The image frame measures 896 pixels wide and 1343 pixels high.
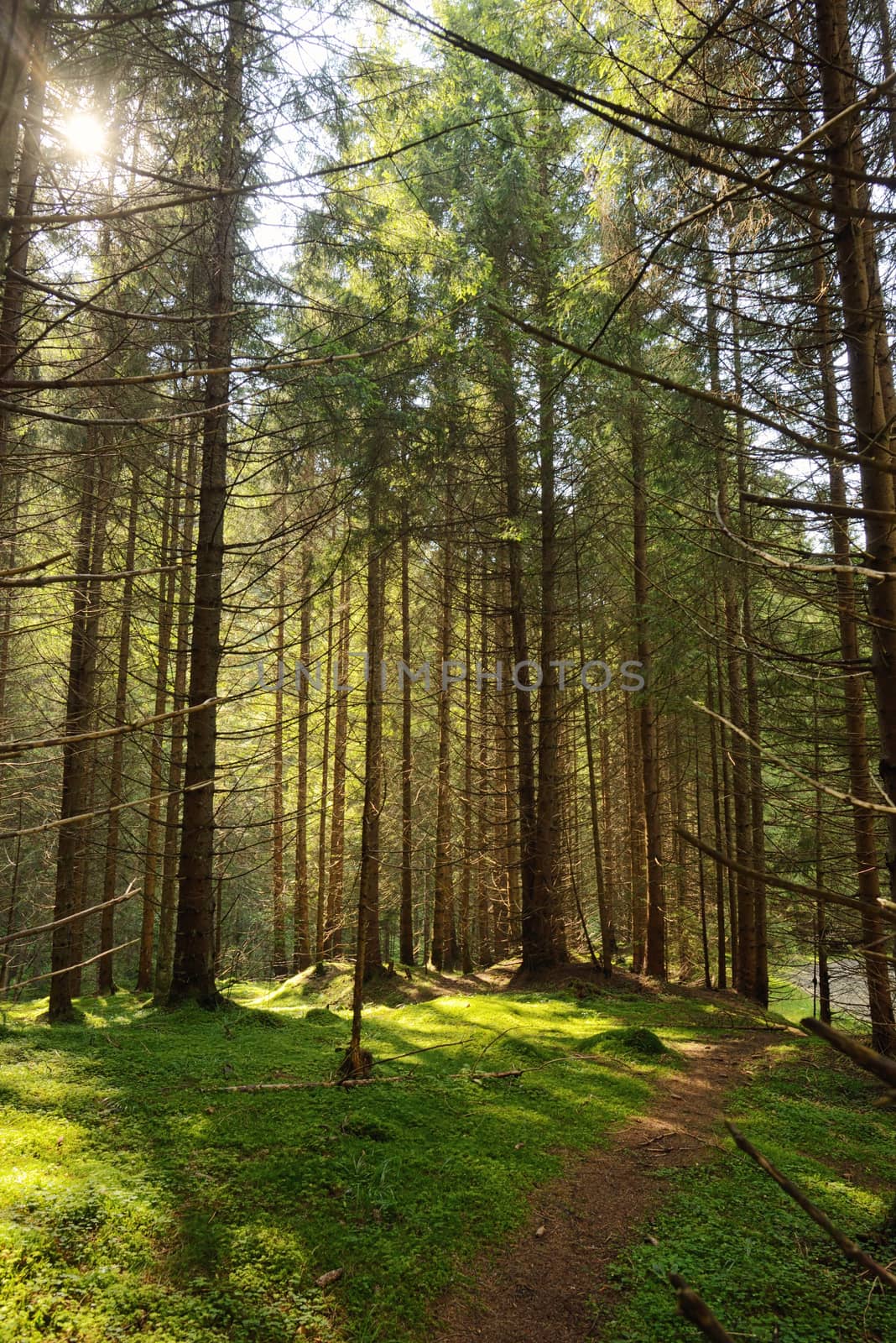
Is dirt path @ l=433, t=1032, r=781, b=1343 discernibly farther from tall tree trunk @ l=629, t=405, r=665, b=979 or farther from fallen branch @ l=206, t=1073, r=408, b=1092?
tall tree trunk @ l=629, t=405, r=665, b=979

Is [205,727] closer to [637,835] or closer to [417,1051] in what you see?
[417,1051]

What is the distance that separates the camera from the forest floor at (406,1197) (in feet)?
8.90

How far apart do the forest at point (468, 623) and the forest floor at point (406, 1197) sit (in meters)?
0.03

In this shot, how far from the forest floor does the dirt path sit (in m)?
0.01

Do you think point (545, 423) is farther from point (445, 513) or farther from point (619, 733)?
point (619, 733)

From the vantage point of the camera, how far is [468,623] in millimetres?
15398

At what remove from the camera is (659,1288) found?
308cm

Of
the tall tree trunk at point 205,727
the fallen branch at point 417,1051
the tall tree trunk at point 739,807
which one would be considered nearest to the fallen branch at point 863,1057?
the fallen branch at point 417,1051

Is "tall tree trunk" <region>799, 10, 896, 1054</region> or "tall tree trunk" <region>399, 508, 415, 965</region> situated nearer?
"tall tree trunk" <region>799, 10, 896, 1054</region>

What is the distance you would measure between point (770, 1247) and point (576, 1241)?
936 mm

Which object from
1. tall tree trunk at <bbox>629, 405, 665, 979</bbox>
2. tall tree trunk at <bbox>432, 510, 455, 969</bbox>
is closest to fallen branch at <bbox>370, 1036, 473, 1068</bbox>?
tall tree trunk at <bbox>629, 405, 665, 979</bbox>

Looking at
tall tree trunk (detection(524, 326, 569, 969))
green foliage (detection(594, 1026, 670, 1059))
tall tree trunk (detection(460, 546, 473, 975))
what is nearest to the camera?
green foliage (detection(594, 1026, 670, 1059))

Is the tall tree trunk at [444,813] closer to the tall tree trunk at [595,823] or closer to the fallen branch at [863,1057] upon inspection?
the tall tree trunk at [595,823]

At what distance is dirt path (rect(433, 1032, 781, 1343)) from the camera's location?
2.89 meters
